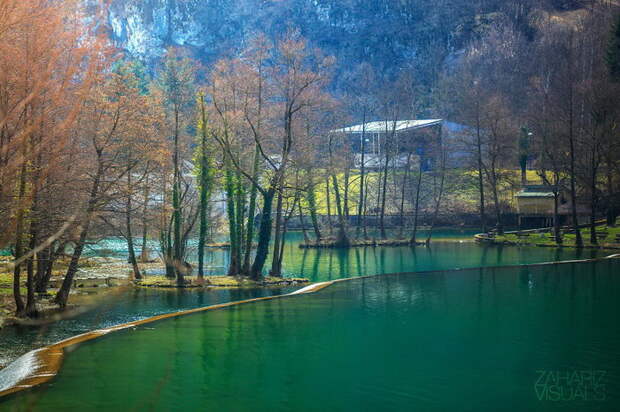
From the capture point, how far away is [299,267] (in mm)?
37906

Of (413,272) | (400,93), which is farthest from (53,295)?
(400,93)

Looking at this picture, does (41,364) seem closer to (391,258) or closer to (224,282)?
(224,282)

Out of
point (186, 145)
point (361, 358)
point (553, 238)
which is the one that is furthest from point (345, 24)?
point (361, 358)

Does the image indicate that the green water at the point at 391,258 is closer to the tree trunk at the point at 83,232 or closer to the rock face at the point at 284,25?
the tree trunk at the point at 83,232

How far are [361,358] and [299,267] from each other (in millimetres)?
21223

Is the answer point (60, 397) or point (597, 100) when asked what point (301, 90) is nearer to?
point (60, 397)

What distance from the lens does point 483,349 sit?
17266 millimetres

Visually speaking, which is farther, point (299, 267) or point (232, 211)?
point (299, 267)

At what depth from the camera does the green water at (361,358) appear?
541 inches

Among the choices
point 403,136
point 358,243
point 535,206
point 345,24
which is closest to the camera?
point 358,243

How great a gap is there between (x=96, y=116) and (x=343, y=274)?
16.0 metres

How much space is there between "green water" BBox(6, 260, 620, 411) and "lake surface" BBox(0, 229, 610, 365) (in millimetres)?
2020

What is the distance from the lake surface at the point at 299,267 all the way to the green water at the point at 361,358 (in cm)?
202

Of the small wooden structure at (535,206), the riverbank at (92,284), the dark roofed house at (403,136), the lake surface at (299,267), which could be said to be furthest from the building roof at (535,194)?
the riverbank at (92,284)
